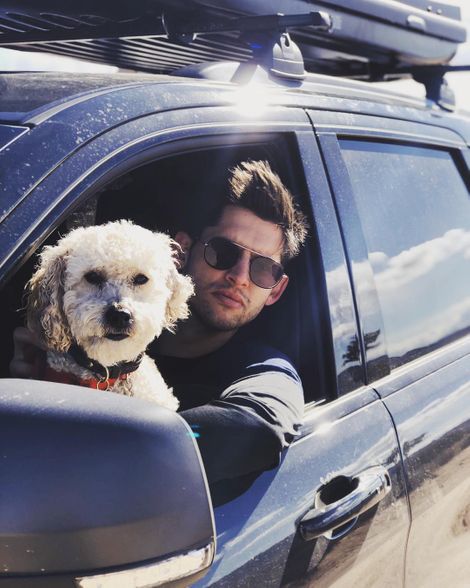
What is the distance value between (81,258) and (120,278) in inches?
6.6

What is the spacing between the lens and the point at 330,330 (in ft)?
7.57

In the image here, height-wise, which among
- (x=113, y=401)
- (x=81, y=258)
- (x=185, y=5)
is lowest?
(x=113, y=401)

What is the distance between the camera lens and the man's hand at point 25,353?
86.9 inches

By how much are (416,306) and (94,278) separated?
995mm

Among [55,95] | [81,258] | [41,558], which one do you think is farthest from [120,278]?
[41,558]

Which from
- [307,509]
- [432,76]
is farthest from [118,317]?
[432,76]

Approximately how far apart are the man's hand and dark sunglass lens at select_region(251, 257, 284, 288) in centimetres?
64

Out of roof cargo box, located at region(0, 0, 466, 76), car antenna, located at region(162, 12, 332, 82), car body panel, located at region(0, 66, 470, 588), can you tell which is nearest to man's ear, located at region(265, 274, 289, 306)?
car body panel, located at region(0, 66, 470, 588)

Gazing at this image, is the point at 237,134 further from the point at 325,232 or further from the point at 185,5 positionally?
the point at 185,5

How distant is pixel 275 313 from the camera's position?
2.62 metres

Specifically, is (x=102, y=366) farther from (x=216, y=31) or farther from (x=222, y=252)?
(x=216, y=31)

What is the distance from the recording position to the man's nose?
8.49 ft

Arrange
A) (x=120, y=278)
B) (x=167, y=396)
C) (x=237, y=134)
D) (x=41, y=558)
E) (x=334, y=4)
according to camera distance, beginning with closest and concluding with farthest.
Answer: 1. (x=41, y=558)
2. (x=237, y=134)
3. (x=167, y=396)
4. (x=120, y=278)
5. (x=334, y=4)

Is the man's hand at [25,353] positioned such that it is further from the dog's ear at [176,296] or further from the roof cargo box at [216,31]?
the roof cargo box at [216,31]
